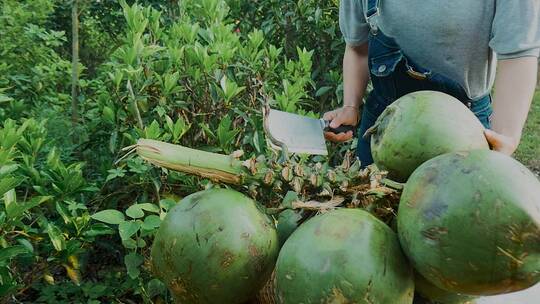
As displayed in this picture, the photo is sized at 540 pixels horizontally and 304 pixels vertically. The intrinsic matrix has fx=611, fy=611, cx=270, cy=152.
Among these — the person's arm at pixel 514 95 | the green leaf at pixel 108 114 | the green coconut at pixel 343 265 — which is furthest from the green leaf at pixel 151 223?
the person's arm at pixel 514 95

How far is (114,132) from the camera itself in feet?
7.63

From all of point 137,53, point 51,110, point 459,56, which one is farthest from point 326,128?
point 51,110

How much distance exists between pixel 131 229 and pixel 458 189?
1.18 meters

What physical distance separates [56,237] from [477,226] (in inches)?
56.4

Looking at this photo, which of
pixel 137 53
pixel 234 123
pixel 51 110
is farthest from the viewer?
pixel 51 110

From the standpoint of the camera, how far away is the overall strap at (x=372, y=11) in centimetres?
201

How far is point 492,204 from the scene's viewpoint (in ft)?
3.02

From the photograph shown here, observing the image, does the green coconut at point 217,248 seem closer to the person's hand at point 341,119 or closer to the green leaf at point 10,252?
the green leaf at point 10,252

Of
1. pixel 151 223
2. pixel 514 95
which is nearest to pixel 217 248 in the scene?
pixel 151 223

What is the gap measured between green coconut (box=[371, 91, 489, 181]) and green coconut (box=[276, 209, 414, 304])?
183 mm

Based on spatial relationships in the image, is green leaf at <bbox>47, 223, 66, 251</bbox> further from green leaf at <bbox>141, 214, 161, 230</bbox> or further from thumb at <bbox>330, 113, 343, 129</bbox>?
thumb at <bbox>330, 113, 343, 129</bbox>

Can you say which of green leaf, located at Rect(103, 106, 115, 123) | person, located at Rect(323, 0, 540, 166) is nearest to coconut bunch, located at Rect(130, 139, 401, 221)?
person, located at Rect(323, 0, 540, 166)

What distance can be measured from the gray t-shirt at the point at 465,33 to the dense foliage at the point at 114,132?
1.89 ft

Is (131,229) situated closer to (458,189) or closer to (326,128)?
(326,128)
